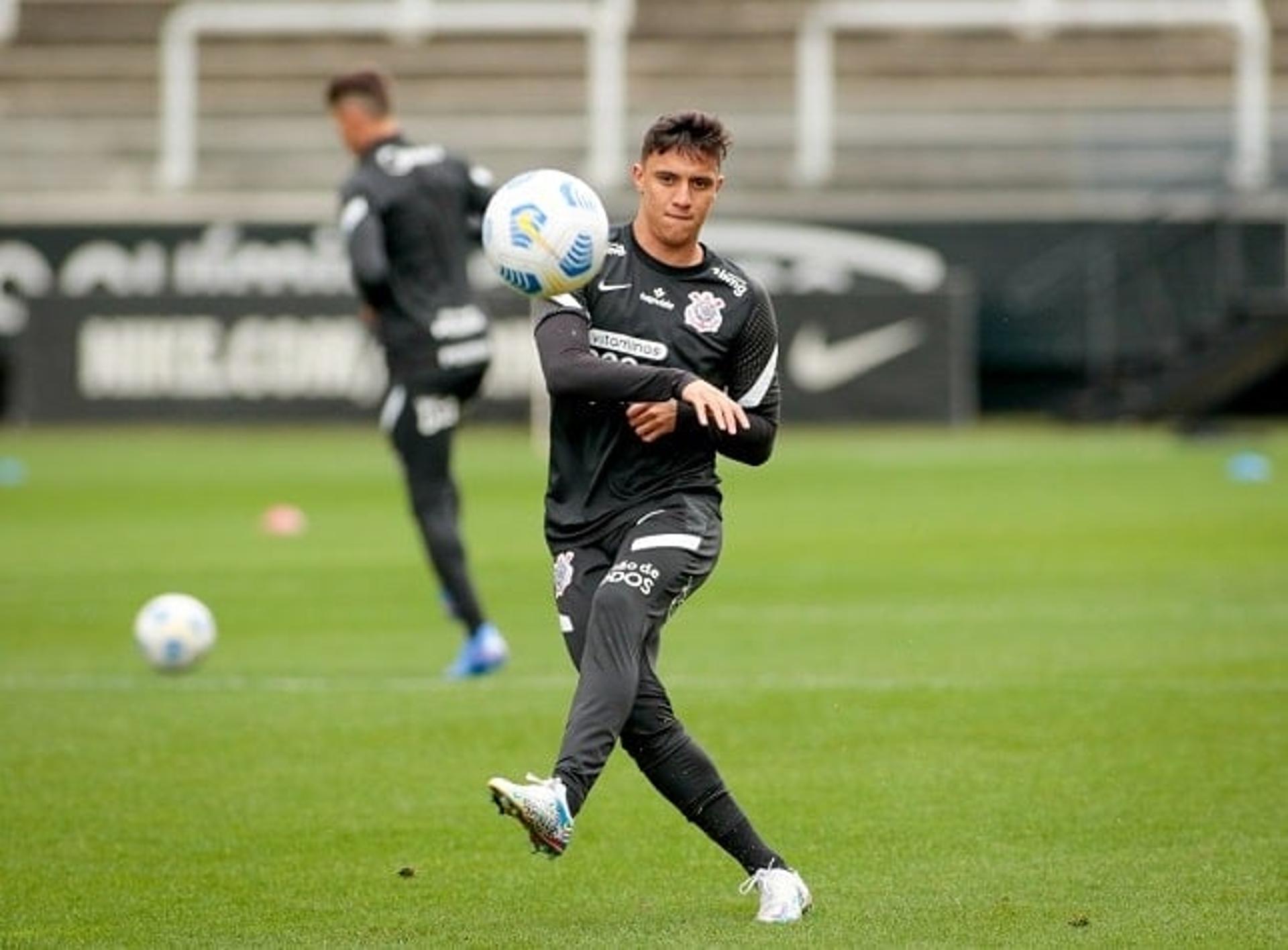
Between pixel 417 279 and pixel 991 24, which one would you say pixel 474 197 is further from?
pixel 991 24

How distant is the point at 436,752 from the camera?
889 centimetres

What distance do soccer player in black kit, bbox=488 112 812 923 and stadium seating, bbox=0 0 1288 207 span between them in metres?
25.6

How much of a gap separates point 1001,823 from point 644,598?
183 centimetres

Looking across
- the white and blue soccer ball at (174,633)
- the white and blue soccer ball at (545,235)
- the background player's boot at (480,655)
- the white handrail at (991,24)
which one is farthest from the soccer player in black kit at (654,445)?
the white handrail at (991,24)

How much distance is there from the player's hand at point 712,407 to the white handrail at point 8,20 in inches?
1198

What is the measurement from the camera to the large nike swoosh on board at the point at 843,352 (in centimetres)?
2817

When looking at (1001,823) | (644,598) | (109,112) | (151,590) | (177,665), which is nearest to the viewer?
(644,598)

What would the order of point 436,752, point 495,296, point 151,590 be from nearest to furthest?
point 436,752
point 151,590
point 495,296

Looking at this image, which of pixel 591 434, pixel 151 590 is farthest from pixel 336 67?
pixel 591 434

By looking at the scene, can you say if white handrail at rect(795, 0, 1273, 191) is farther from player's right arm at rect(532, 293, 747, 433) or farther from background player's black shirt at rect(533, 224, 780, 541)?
player's right arm at rect(532, 293, 747, 433)

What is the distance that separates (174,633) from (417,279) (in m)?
1.91

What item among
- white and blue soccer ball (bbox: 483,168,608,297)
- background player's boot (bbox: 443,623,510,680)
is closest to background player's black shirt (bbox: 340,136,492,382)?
background player's boot (bbox: 443,623,510,680)

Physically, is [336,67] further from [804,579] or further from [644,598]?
[644,598]

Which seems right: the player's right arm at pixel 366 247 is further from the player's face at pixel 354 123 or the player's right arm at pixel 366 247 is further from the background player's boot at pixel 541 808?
the background player's boot at pixel 541 808
